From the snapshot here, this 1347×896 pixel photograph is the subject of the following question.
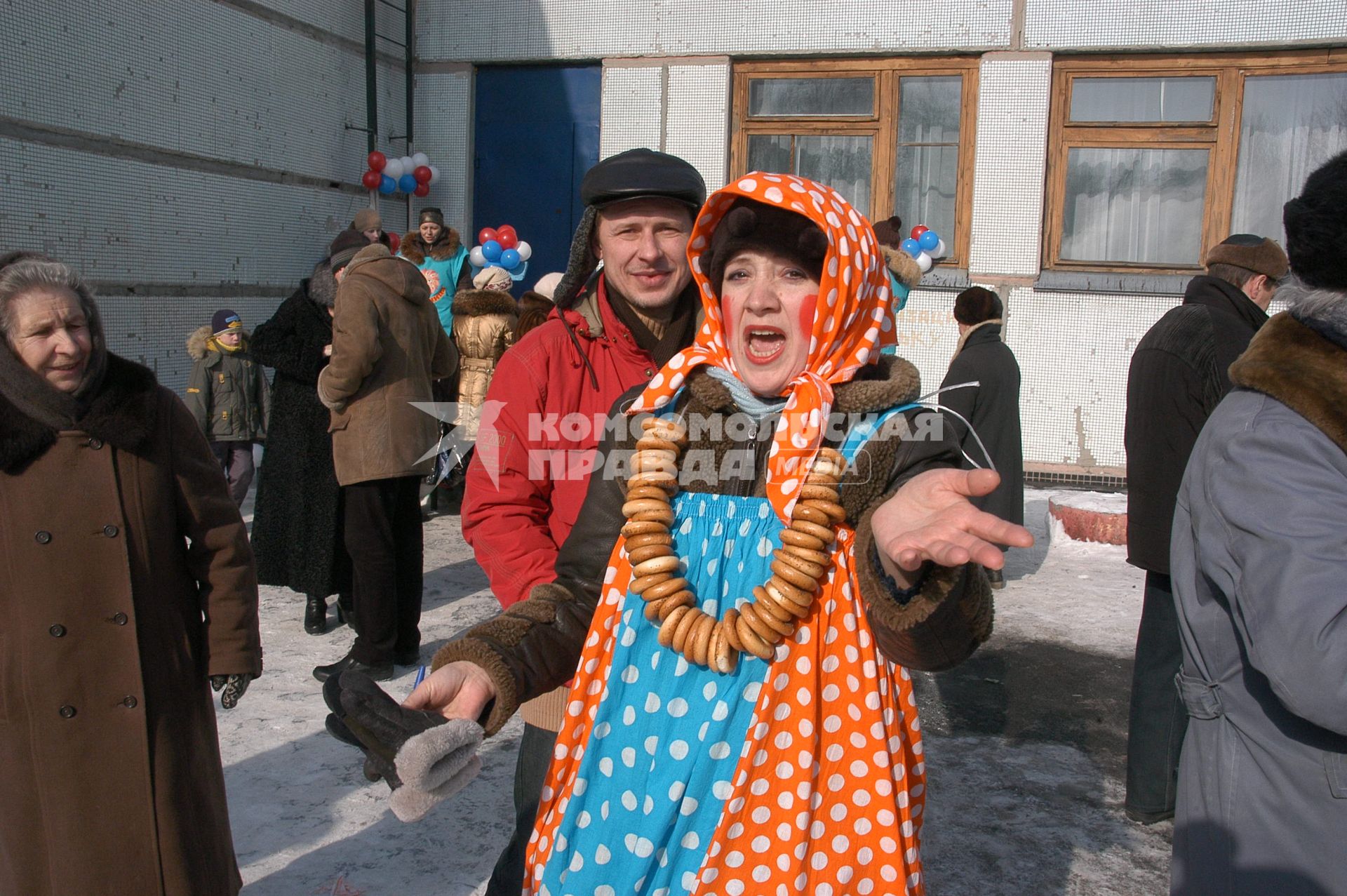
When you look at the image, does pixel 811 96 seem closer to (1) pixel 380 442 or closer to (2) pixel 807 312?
(1) pixel 380 442

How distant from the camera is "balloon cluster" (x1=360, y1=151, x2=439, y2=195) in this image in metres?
10.1

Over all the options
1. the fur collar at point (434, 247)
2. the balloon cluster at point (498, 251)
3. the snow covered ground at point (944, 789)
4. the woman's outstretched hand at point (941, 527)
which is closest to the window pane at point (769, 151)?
the balloon cluster at point (498, 251)

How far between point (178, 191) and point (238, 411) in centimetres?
248

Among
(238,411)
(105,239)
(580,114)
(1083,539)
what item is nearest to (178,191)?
(105,239)

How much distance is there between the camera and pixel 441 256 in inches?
333

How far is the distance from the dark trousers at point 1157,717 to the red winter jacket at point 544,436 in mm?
2038

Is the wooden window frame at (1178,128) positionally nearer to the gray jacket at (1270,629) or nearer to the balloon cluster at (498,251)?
the balloon cluster at (498,251)

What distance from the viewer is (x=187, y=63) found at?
818 cm

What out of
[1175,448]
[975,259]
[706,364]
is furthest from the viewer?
[975,259]

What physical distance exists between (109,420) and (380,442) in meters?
2.11

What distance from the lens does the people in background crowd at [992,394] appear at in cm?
604

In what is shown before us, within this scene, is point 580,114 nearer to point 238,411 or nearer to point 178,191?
point 178,191

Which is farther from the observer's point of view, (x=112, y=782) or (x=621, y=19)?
(x=621, y=19)

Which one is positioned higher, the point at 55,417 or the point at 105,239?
the point at 105,239
